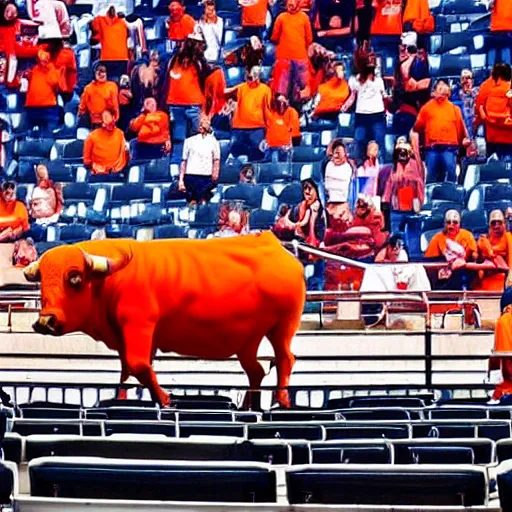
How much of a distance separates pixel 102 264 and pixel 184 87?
5.89 m

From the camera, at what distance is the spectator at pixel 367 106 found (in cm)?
1212

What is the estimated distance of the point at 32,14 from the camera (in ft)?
42.7

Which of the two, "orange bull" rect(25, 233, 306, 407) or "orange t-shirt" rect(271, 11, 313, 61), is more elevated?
"orange t-shirt" rect(271, 11, 313, 61)

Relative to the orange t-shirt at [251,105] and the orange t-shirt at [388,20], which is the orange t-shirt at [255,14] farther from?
the orange t-shirt at [388,20]

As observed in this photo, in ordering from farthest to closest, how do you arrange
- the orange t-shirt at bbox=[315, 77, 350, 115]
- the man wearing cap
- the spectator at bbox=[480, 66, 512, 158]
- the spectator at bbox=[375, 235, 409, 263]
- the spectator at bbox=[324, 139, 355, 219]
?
the orange t-shirt at bbox=[315, 77, 350, 115] < the spectator at bbox=[324, 139, 355, 219] < the spectator at bbox=[480, 66, 512, 158] < the spectator at bbox=[375, 235, 409, 263] < the man wearing cap

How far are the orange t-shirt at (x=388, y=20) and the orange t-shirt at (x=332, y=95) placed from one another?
0.48m

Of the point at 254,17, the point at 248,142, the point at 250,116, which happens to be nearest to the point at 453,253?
the point at 248,142

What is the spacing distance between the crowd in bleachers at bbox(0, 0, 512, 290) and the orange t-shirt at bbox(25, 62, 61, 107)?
0.04 feet

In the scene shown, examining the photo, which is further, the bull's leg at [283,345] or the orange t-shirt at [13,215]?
the orange t-shirt at [13,215]

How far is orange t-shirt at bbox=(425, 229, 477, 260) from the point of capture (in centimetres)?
1169

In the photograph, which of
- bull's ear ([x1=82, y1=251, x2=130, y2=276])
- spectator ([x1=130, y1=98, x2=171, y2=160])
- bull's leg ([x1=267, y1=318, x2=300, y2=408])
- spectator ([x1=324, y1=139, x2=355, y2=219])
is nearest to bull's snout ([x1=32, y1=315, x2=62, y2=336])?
bull's ear ([x1=82, y1=251, x2=130, y2=276])

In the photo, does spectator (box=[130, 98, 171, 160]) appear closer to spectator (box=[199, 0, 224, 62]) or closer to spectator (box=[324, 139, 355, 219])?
spectator (box=[199, 0, 224, 62])

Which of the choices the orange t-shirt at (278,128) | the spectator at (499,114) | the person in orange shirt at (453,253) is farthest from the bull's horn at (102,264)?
the spectator at (499,114)

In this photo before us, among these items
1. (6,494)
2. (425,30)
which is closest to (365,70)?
(425,30)
